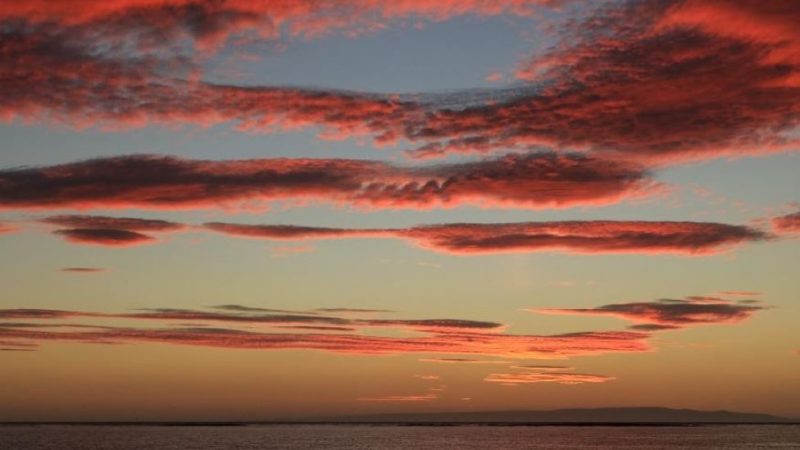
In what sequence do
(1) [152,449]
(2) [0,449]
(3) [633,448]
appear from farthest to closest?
(3) [633,448]
(1) [152,449]
(2) [0,449]

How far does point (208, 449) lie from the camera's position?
18112 centimetres

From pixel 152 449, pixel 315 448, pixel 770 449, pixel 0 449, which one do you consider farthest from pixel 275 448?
pixel 770 449

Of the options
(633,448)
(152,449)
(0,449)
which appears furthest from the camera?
(633,448)

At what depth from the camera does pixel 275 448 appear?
18725cm

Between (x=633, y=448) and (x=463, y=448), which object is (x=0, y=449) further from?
(x=633, y=448)

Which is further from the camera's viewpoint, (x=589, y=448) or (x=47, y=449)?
(x=589, y=448)

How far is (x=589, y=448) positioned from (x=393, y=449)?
137 ft

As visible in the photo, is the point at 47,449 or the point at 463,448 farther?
the point at 463,448

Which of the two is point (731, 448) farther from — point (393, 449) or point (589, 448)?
point (393, 449)

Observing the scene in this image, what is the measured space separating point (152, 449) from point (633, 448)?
96.4 metres

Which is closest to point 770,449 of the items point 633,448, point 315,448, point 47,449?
point 633,448

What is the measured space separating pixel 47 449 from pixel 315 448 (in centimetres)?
5062

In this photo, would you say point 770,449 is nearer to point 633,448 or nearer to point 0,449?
point 633,448

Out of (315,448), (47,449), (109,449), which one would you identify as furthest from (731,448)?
(47,449)
